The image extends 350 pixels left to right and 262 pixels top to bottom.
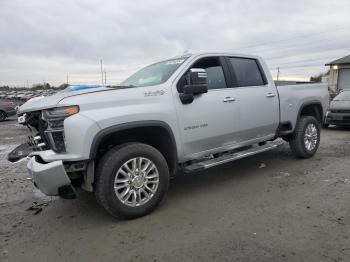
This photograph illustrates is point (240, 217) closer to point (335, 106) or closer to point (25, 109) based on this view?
point (25, 109)

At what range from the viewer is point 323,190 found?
185 inches

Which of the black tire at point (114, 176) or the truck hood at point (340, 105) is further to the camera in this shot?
the truck hood at point (340, 105)

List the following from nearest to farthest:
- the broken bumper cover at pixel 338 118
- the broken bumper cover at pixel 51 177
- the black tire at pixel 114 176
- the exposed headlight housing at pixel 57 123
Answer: the broken bumper cover at pixel 51 177, the exposed headlight housing at pixel 57 123, the black tire at pixel 114 176, the broken bumper cover at pixel 338 118

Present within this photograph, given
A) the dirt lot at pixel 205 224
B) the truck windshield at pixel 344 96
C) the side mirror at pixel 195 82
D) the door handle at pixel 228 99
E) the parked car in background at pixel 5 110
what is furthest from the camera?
the parked car in background at pixel 5 110

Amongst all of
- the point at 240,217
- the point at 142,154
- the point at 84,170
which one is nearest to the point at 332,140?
the point at 240,217

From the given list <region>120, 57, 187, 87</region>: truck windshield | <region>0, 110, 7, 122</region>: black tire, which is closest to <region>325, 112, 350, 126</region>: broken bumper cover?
<region>120, 57, 187, 87</region>: truck windshield

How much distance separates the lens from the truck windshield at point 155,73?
4565 mm

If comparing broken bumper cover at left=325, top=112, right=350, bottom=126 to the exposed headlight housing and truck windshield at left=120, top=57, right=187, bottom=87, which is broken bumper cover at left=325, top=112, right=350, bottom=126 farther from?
the exposed headlight housing

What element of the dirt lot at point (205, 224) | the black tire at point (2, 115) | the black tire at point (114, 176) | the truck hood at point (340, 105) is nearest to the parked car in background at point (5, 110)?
the black tire at point (2, 115)

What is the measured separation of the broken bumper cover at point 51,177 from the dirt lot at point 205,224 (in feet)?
1.79

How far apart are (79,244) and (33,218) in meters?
1.10

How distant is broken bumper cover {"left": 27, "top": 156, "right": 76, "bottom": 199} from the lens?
3340mm

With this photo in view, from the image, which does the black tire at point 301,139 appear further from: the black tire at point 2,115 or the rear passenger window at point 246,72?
the black tire at point 2,115

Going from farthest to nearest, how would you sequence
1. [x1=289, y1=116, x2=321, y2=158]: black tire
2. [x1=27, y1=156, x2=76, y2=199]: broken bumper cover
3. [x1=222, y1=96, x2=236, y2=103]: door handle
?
[x1=289, y1=116, x2=321, y2=158]: black tire
[x1=222, y1=96, x2=236, y2=103]: door handle
[x1=27, y1=156, x2=76, y2=199]: broken bumper cover
